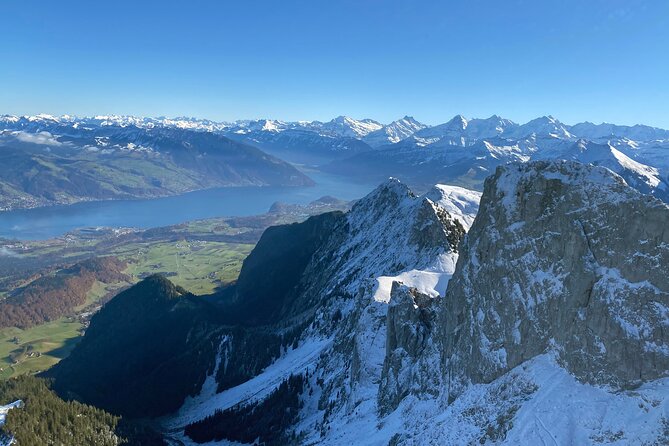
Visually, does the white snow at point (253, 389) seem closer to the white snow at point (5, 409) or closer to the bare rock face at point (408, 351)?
the white snow at point (5, 409)

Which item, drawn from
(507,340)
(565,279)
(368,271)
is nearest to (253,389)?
(368,271)

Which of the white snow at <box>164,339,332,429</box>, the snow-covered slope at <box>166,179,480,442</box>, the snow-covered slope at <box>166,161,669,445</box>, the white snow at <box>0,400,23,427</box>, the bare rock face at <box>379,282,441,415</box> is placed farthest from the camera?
the white snow at <box>164,339,332,429</box>

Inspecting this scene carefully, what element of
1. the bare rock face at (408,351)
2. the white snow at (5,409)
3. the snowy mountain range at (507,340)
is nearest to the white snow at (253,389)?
the snowy mountain range at (507,340)

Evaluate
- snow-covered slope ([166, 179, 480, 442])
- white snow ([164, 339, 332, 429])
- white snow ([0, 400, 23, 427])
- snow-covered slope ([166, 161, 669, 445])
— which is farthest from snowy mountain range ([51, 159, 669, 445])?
white snow ([0, 400, 23, 427])

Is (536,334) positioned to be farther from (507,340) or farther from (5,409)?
(5,409)

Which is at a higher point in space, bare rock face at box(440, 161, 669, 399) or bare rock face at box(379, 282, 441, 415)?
bare rock face at box(440, 161, 669, 399)

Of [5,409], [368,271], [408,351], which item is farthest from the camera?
[368,271]

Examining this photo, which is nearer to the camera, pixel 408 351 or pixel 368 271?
pixel 408 351

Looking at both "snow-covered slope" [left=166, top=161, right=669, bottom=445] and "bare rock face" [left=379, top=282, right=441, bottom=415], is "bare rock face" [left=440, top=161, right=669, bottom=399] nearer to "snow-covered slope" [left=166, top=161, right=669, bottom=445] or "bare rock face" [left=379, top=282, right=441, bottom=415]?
"snow-covered slope" [left=166, top=161, right=669, bottom=445]

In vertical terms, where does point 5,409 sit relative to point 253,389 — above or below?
above

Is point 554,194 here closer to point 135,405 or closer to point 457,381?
point 457,381
